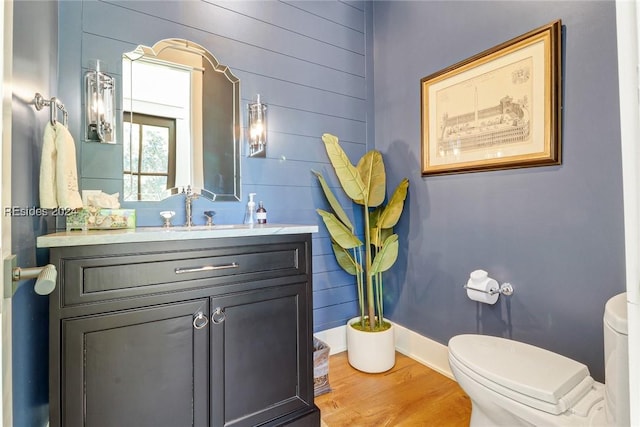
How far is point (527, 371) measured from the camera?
3.76ft

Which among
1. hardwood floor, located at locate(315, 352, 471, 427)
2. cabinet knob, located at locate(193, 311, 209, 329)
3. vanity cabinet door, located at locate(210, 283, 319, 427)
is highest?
cabinet knob, located at locate(193, 311, 209, 329)

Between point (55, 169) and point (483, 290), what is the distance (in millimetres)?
1949

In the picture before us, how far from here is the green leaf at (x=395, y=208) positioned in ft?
6.75

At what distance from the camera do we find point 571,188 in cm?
142

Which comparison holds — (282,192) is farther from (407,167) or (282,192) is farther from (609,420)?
(609,420)

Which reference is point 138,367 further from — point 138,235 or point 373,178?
point 373,178

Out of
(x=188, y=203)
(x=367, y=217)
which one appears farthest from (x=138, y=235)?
(x=367, y=217)

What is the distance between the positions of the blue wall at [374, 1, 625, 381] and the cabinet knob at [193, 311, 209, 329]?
1449 mm

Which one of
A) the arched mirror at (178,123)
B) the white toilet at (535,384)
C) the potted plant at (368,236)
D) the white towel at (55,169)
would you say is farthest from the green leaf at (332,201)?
the white towel at (55,169)

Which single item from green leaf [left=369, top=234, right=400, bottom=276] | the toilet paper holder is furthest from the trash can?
the toilet paper holder

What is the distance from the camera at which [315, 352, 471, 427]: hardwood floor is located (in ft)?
5.06

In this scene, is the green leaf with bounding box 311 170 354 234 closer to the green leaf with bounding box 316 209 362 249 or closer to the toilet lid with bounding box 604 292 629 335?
the green leaf with bounding box 316 209 362 249

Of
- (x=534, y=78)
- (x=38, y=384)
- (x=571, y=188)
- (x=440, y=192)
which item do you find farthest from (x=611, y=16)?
(x=38, y=384)

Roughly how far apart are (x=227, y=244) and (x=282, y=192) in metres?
0.84
